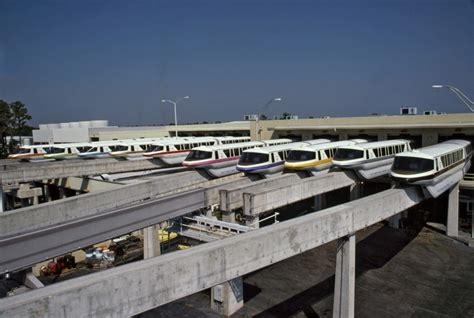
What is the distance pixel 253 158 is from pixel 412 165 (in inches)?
400

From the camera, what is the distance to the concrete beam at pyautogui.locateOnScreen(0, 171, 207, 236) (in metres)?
15.9

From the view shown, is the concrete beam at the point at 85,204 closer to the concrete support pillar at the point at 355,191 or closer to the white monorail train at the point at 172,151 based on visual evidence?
the white monorail train at the point at 172,151

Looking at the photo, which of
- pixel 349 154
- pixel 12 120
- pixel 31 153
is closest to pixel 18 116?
pixel 12 120

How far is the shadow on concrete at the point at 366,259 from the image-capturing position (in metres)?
16.6

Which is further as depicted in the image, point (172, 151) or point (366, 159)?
point (172, 151)

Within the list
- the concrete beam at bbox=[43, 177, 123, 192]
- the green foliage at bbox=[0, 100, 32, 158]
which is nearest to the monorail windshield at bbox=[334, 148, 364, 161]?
the concrete beam at bbox=[43, 177, 123, 192]

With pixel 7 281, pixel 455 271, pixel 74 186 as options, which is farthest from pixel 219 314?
pixel 74 186

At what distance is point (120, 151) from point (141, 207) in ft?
71.9

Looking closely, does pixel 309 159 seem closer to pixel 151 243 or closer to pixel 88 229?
pixel 151 243

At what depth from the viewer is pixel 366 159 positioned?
2514cm

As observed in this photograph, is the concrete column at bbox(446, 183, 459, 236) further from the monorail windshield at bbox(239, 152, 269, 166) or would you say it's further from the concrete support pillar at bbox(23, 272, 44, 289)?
the concrete support pillar at bbox(23, 272, 44, 289)

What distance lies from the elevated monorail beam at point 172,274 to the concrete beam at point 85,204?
32.1ft

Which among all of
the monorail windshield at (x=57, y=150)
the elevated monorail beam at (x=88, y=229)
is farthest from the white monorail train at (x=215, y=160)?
the monorail windshield at (x=57, y=150)

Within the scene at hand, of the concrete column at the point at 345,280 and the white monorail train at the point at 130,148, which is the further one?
the white monorail train at the point at 130,148
